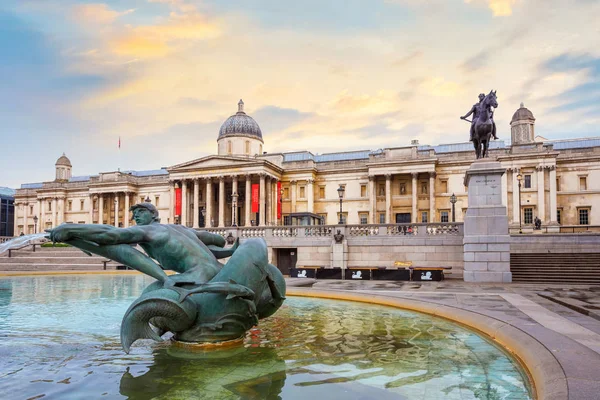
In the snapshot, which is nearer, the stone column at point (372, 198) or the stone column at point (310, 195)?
the stone column at point (372, 198)

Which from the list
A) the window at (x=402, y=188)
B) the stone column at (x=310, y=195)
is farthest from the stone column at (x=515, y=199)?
the stone column at (x=310, y=195)

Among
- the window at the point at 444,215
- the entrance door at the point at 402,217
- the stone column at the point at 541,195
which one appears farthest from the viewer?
the entrance door at the point at 402,217

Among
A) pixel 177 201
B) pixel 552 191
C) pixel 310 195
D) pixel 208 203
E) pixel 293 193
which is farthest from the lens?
pixel 177 201

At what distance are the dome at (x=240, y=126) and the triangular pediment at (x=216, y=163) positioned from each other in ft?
23.9

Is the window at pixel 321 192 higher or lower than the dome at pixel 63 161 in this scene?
lower

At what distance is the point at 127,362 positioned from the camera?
6.00 metres

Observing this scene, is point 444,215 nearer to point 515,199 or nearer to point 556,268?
point 515,199

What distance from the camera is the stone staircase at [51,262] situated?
29812 mm

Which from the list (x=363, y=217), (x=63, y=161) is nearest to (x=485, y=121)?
(x=363, y=217)

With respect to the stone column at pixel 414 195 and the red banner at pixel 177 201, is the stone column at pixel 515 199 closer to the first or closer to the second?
the stone column at pixel 414 195

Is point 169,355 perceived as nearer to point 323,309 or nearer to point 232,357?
point 232,357

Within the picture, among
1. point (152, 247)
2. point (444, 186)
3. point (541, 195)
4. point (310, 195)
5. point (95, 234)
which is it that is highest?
point (444, 186)

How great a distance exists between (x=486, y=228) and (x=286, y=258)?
48.1 feet

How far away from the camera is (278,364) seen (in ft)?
19.5
